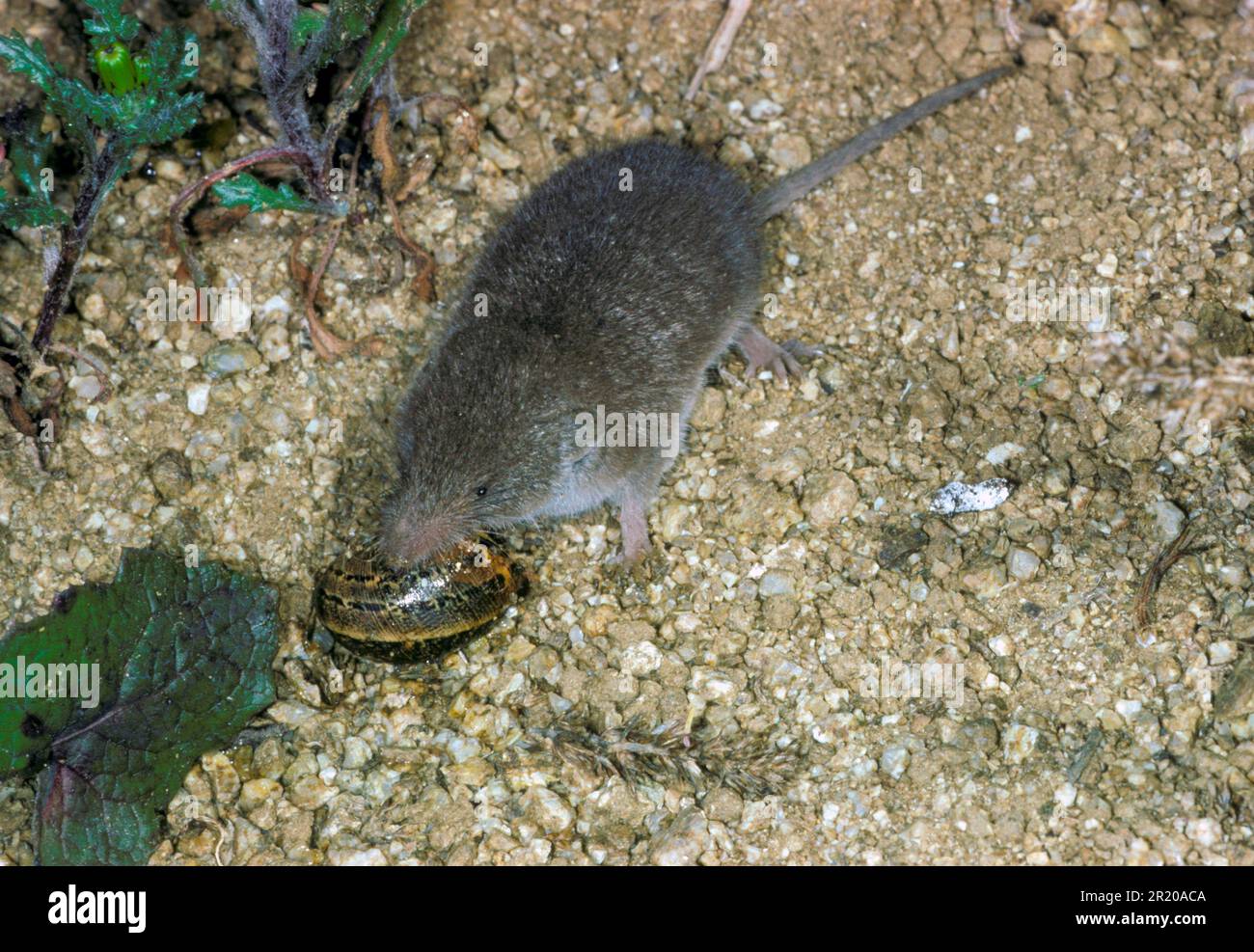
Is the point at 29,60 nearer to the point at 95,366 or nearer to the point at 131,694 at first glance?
the point at 95,366

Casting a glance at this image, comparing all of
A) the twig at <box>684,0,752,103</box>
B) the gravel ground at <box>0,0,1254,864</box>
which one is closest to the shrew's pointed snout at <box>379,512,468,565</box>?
the gravel ground at <box>0,0,1254,864</box>

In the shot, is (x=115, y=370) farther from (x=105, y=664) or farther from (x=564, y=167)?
(x=564, y=167)

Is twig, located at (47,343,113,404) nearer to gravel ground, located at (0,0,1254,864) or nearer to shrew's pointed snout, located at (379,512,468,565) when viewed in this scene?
gravel ground, located at (0,0,1254,864)

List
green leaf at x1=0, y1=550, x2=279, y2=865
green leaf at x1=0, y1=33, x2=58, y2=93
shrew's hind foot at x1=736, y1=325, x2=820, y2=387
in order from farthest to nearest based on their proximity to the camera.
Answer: shrew's hind foot at x1=736, y1=325, x2=820, y2=387 < green leaf at x1=0, y1=33, x2=58, y2=93 < green leaf at x1=0, y1=550, x2=279, y2=865

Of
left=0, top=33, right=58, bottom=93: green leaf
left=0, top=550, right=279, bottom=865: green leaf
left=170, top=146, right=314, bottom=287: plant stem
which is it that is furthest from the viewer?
left=170, top=146, right=314, bottom=287: plant stem

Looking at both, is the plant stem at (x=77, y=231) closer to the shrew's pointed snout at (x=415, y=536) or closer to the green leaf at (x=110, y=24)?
the green leaf at (x=110, y=24)

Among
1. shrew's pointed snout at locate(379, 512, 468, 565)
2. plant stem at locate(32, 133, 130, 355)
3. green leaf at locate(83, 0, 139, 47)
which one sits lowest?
shrew's pointed snout at locate(379, 512, 468, 565)

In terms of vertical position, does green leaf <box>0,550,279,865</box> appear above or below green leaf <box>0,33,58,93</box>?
below

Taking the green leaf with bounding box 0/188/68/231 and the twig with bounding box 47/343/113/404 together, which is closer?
the green leaf with bounding box 0/188/68/231
